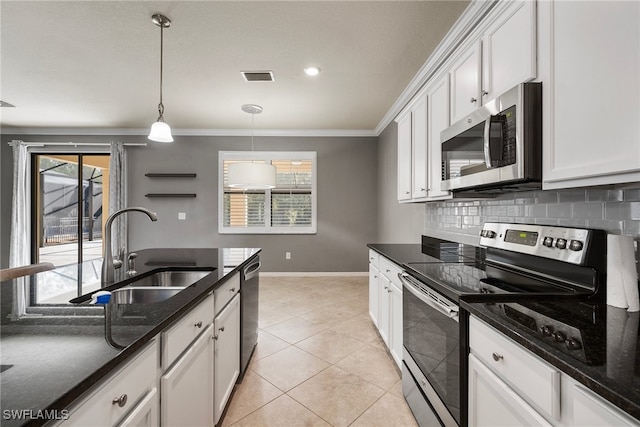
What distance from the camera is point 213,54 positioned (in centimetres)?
268

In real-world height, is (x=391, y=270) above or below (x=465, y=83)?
below

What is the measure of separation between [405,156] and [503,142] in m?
1.45

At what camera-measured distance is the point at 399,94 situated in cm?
361

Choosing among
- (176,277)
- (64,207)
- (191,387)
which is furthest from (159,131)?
(64,207)

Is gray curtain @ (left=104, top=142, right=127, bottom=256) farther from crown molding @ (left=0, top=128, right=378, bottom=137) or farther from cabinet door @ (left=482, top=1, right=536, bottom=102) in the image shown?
cabinet door @ (left=482, top=1, right=536, bottom=102)

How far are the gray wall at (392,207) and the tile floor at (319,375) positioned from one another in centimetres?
116

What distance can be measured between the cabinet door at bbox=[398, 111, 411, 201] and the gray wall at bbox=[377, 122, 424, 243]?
54cm

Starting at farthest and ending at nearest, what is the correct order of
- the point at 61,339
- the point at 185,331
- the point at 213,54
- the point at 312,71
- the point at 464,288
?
the point at 312,71
the point at 213,54
the point at 464,288
the point at 185,331
the point at 61,339

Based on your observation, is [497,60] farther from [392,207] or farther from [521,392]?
[392,207]

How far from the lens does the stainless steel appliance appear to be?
1.16 metres

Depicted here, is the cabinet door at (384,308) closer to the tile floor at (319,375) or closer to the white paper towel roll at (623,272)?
the tile floor at (319,375)

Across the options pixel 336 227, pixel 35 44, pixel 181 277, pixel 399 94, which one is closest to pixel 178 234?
pixel 336 227

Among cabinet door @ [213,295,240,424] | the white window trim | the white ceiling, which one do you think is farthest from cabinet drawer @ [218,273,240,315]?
the white window trim

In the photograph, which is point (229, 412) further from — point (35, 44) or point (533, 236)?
point (35, 44)
